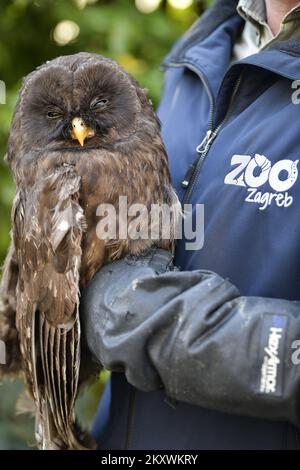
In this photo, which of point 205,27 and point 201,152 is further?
point 205,27

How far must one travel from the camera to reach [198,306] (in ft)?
5.32

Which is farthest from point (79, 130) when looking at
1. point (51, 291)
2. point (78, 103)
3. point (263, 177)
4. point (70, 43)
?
point (70, 43)

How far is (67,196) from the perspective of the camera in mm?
2037

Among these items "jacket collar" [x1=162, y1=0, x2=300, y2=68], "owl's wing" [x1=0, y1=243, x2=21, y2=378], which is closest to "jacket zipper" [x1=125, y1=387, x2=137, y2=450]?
"owl's wing" [x1=0, y1=243, x2=21, y2=378]

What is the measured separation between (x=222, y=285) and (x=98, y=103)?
0.88 metres

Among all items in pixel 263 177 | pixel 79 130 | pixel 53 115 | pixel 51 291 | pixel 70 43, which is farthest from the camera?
pixel 70 43

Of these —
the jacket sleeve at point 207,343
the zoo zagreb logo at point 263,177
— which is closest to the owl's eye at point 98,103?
the zoo zagreb logo at point 263,177

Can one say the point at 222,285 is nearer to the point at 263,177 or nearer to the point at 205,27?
the point at 263,177

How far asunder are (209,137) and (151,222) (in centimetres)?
32

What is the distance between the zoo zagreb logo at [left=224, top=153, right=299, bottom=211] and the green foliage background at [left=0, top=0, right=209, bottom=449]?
1.34 m

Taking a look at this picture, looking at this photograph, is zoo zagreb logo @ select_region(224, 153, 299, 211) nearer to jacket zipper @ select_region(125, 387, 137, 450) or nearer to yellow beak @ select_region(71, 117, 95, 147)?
yellow beak @ select_region(71, 117, 95, 147)

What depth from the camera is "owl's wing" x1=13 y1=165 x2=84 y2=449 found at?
2.01 m
